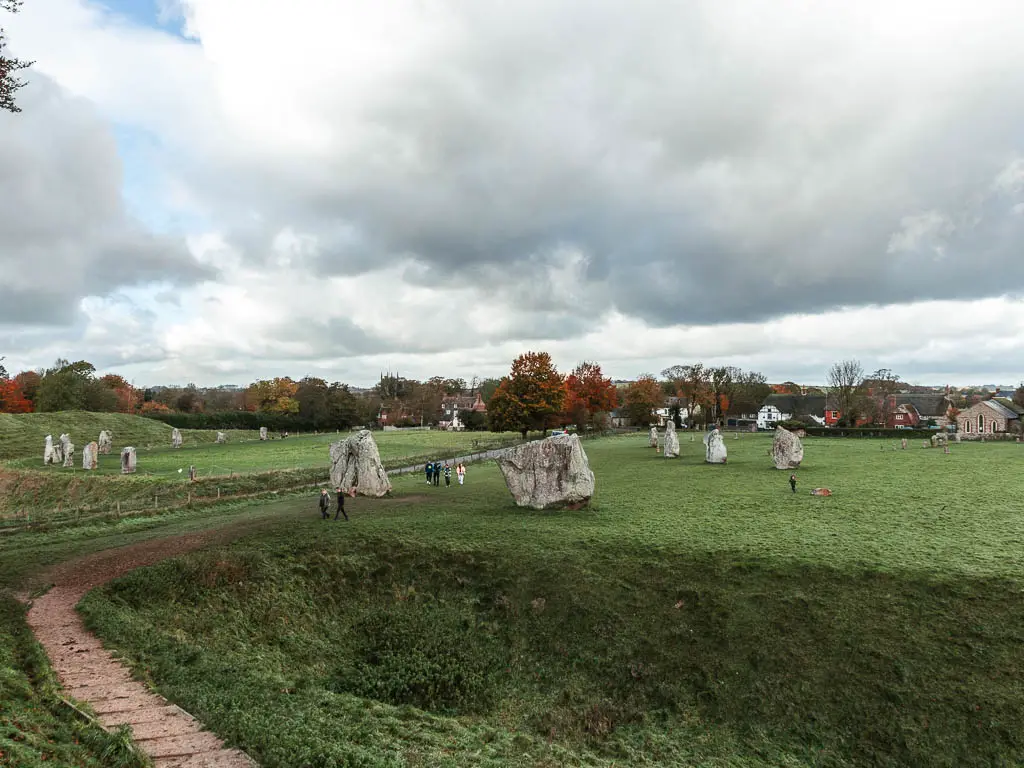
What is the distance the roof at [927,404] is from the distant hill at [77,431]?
129137mm

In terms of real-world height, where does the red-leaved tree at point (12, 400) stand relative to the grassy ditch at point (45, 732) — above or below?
above

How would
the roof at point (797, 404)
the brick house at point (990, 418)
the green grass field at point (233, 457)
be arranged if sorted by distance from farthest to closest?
the roof at point (797, 404) < the brick house at point (990, 418) < the green grass field at point (233, 457)

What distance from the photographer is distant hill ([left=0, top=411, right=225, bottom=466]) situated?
61625 mm

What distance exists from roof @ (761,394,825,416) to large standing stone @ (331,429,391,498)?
4371 inches

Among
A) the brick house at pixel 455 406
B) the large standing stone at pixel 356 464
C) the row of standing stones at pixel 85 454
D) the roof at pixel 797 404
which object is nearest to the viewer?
the large standing stone at pixel 356 464

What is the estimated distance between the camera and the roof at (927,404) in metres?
116

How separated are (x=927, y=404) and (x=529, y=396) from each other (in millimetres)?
93536

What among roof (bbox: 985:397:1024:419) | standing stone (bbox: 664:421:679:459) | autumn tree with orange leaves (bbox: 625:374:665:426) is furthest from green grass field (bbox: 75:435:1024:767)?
autumn tree with orange leaves (bbox: 625:374:665:426)

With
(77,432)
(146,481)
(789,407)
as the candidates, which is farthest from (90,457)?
(789,407)

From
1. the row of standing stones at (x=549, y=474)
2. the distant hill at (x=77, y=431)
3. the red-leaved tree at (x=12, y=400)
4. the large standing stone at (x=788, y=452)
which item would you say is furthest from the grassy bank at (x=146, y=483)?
the red-leaved tree at (x=12, y=400)

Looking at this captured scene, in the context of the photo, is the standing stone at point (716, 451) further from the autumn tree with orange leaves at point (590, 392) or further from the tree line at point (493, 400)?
the autumn tree with orange leaves at point (590, 392)

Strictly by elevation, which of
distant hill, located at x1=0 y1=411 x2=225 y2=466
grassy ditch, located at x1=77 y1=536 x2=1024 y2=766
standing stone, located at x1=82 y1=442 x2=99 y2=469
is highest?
distant hill, located at x1=0 y1=411 x2=225 y2=466

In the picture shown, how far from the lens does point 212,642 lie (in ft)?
51.0

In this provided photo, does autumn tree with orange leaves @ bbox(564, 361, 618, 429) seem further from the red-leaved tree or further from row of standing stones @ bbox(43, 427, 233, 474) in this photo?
the red-leaved tree
